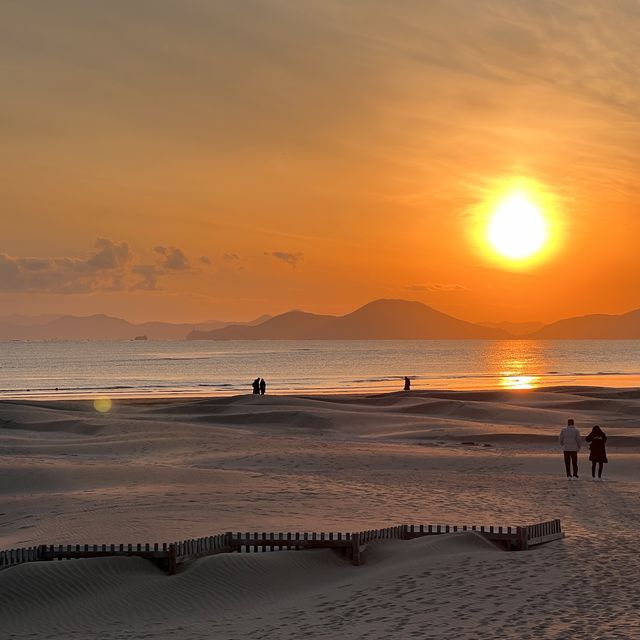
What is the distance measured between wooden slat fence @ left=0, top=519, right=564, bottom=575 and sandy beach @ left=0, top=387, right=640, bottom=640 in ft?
0.73

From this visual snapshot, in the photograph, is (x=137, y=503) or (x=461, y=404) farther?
(x=461, y=404)

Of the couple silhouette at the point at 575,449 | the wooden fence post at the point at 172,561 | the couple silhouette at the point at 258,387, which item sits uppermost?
the couple silhouette at the point at 258,387

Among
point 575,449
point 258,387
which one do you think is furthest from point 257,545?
point 258,387

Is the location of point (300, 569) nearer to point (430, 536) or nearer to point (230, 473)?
point (430, 536)

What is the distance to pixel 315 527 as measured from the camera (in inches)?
749

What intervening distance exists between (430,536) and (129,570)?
5.54 m

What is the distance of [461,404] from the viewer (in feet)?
190

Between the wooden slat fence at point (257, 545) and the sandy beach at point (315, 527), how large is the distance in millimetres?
222

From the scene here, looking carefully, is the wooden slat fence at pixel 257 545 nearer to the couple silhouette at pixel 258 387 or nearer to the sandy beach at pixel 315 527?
the sandy beach at pixel 315 527

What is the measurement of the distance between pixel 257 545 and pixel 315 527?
296cm

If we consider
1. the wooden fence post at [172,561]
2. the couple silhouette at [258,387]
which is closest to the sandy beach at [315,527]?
the wooden fence post at [172,561]

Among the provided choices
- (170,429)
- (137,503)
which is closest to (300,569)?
(137,503)

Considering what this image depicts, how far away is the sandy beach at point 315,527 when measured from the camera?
12.9 m

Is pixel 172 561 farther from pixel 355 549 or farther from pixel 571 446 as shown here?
pixel 571 446
